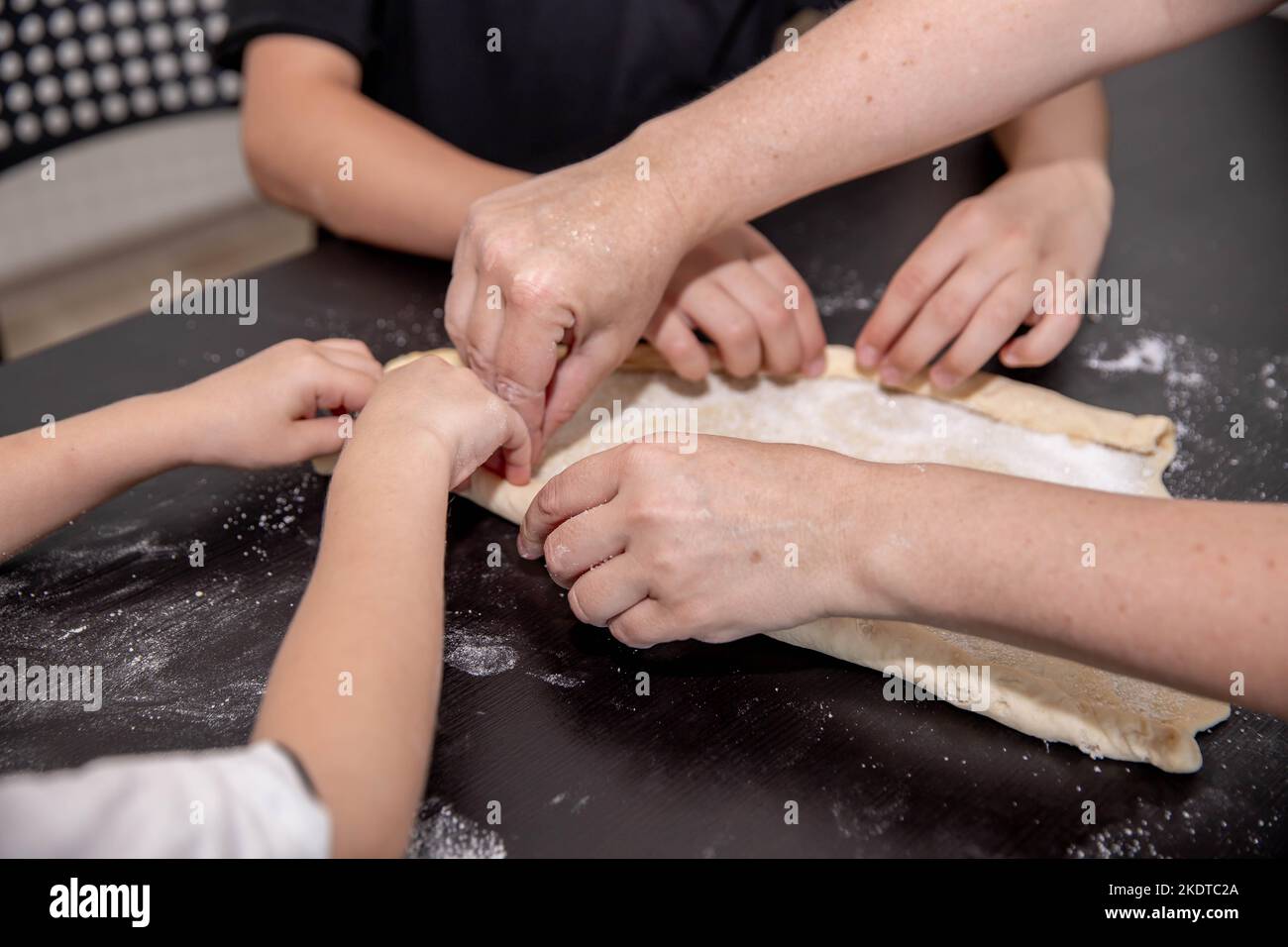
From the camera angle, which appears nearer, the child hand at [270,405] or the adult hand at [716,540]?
the adult hand at [716,540]

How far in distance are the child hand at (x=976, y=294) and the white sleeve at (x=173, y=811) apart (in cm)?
75

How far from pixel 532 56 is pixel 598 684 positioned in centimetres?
100

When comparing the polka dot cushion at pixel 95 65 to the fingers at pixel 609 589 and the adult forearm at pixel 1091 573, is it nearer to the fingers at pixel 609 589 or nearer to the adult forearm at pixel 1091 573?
the fingers at pixel 609 589

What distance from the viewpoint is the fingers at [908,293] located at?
3.74 feet

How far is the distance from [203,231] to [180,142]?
11.4 inches

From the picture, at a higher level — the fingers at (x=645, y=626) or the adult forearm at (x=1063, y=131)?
the adult forearm at (x=1063, y=131)

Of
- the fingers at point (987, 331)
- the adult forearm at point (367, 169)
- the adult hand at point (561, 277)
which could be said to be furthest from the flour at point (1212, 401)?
the adult forearm at point (367, 169)

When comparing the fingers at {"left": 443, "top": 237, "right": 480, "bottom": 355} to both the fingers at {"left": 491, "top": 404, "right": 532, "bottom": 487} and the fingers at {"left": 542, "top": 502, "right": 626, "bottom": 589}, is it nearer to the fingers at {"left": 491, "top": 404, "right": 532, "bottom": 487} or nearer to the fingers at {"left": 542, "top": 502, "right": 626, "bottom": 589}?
the fingers at {"left": 491, "top": 404, "right": 532, "bottom": 487}

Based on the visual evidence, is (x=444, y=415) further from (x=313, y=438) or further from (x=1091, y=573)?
(x=1091, y=573)

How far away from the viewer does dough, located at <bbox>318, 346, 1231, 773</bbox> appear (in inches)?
32.9

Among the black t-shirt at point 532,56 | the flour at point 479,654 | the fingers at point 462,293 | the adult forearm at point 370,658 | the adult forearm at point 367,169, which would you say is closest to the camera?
the adult forearm at point 370,658

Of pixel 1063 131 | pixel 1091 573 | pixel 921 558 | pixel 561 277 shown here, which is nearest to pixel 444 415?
pixel 561 277

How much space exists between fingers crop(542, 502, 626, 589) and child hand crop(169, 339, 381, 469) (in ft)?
0.92
